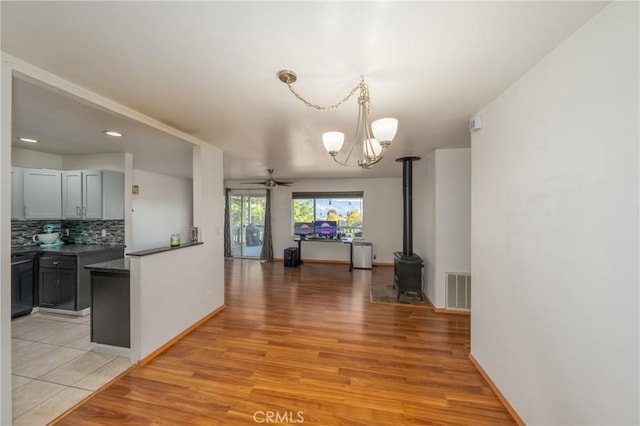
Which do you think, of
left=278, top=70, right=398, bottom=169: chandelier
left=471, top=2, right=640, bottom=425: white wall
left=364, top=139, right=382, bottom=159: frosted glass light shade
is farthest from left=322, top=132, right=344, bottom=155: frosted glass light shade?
left=471, top=2, right=640, bottom=425: white wall

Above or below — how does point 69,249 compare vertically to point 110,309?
above

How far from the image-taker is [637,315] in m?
0.94

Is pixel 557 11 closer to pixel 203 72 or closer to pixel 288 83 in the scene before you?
pixel 288 83

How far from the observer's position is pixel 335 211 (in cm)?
688

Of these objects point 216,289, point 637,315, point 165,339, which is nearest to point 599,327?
point 637,315

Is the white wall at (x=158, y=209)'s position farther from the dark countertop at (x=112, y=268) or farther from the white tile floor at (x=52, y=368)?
the dark countertop at (x=112, y=268)

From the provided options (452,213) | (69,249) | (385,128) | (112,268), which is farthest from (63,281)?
(452,213)

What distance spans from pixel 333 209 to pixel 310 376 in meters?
5.08

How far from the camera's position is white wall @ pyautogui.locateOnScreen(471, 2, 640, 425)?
988 mm

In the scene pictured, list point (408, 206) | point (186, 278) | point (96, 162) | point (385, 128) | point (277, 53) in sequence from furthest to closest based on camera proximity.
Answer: point (408, 206), point (96, 162), point (186, 278), point (385, 128), point (277, 53)

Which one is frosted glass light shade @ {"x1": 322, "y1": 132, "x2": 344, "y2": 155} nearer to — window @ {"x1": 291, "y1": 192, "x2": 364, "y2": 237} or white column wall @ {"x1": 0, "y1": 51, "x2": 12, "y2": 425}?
white column wall @ {"x1": 0, "y1": 51, "x2": 12, "y2": 425}

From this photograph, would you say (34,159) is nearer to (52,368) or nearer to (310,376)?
(52,368)

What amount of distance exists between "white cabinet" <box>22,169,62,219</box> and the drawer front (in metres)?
0.71

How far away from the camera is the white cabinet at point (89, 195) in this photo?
3.65 m
